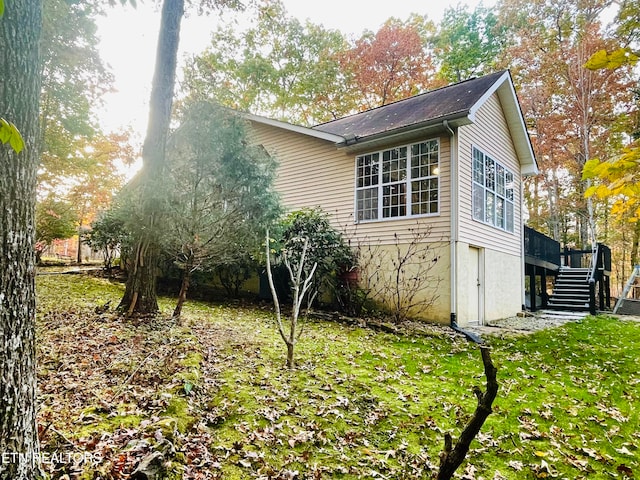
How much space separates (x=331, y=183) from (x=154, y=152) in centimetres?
594

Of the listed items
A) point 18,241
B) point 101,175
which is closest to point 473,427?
point 18,241

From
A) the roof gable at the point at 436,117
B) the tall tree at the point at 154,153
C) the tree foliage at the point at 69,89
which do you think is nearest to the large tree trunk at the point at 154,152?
the tall tree at the point at 154,153

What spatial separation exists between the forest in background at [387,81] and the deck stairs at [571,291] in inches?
95.4

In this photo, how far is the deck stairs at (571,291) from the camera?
14.0 metres

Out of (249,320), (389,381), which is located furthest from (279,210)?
(389,381)

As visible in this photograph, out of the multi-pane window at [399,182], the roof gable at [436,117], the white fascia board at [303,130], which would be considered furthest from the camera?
the white fascia board at [303,130]

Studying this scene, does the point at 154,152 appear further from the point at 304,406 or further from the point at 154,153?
the point at 304,406

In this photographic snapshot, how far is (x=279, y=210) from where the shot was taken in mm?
7930

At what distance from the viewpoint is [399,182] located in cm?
981

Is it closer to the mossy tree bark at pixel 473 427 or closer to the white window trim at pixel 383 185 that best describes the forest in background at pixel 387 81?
the white window trim at pixel 383 185

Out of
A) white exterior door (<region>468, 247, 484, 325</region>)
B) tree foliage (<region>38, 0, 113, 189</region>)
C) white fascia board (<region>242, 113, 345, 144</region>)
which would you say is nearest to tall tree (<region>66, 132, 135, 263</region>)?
tree foliage (<region>38, 0, 113, 189</region>)

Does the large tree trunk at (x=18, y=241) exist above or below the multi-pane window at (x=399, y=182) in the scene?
below

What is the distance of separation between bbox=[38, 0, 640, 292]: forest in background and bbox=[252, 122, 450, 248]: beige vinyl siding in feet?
8.64

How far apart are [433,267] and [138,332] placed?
6742 millimetres
